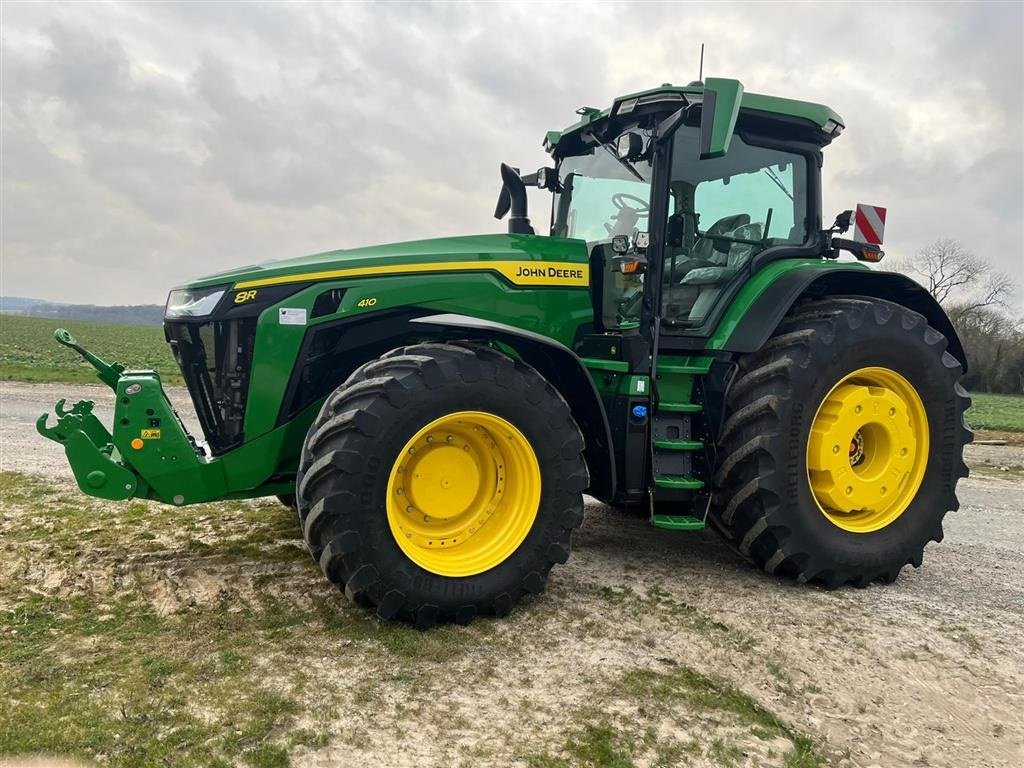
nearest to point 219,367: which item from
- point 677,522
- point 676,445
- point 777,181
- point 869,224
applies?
point 676,445

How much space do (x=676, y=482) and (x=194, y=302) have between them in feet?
8.92

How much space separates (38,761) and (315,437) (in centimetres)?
145

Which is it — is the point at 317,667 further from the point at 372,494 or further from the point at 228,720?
the point at 372,494

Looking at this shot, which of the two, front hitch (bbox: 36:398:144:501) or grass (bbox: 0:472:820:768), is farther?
front hitch (bbox: 36:398:144:501)

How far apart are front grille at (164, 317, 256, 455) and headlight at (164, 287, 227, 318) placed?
0.05m

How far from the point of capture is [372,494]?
318cm

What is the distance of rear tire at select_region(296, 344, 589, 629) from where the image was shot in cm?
315

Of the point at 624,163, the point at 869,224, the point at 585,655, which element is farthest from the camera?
the point at 869,224

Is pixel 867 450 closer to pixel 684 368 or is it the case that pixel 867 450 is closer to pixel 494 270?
pixel 684 368

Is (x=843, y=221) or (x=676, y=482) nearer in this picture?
(x=676, y=482)

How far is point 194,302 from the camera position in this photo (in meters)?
3.80

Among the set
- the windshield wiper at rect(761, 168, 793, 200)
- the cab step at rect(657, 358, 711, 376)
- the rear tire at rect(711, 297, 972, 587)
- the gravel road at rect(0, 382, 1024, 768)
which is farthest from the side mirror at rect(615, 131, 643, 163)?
the gravel road at rect(0, 382, 1024, 768)

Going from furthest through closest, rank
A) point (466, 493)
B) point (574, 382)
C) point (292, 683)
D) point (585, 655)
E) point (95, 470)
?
point (574, 382), point (466, 493), point (95, 470), point (585, 655), point (292, 683)

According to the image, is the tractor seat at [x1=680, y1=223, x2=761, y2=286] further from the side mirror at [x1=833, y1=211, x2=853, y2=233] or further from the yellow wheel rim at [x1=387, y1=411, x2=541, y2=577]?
the yellow wheel rim at [x1=387, y1=411, x2=541, y2=577]
